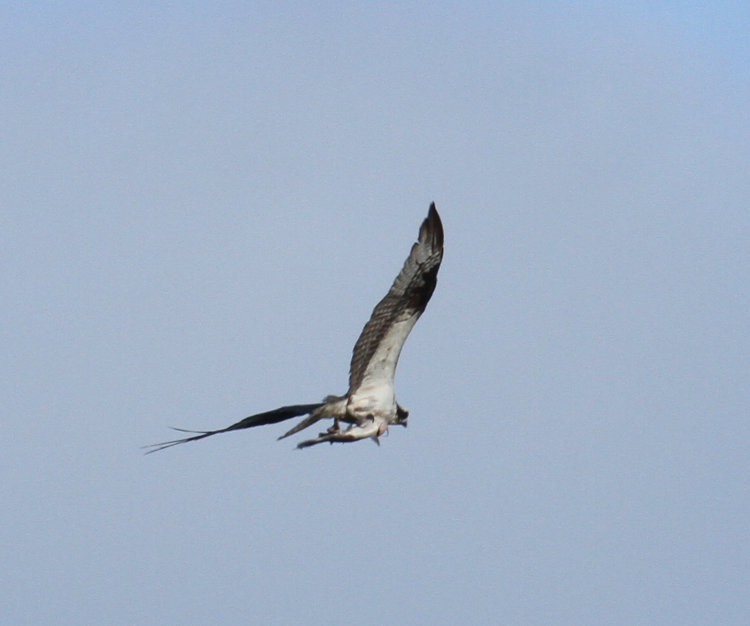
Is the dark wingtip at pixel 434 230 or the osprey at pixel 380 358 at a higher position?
the dark wingtip at pixel 434 230

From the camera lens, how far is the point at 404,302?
14.6m

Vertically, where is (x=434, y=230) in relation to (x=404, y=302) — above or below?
above

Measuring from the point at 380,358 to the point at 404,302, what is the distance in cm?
77

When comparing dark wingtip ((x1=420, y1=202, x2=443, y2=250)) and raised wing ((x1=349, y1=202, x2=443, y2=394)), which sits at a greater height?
dark wingtip ((x1=420, y1=202, x2=443, y2=250))

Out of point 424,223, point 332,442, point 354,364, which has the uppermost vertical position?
point 424,223

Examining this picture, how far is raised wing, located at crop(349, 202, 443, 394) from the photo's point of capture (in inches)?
573

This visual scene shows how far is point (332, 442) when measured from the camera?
14508 mm

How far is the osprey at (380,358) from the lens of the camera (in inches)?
572

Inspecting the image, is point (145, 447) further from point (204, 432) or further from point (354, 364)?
point (354, 364)

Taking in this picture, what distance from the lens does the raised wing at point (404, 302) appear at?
47.8 feet

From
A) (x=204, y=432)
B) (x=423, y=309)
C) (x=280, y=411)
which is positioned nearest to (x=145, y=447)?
(x=204, y=432)

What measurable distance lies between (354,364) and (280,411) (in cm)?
110

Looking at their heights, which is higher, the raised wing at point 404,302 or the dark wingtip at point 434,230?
the dark wingtip at point 434,230

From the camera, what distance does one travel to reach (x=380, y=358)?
14812 millimetres
